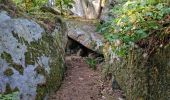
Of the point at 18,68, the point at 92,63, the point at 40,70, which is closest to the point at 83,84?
the point at 40,70

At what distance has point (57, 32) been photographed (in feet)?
27.9

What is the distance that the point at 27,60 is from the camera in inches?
249

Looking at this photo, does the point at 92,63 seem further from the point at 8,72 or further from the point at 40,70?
the point at 8,72

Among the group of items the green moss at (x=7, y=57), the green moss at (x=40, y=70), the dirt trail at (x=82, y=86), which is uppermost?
the green moss at (x=7, y=57)

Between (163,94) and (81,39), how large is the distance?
24.0 ft

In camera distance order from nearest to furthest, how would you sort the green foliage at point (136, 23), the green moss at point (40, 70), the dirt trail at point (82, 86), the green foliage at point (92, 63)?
the green foliage at point (136, 23)
the green moss at point (40, 70)
the dirt trail at point (82, 86)
the green foliage at point (92, 63)

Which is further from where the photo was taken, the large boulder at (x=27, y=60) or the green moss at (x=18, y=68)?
the green moss at (x=18, y=68)

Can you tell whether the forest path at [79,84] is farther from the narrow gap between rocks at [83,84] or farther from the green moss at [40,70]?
the green moss at [40,70]

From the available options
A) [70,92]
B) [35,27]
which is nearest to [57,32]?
[35,27]

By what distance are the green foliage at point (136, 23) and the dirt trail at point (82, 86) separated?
1805 millimetres

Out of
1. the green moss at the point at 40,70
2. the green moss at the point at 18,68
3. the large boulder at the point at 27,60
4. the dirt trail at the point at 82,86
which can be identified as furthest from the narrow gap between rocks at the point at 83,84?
the green moss at the point at 18,68

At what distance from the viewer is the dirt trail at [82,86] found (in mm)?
6773

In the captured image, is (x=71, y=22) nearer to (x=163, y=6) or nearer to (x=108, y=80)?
(x=108, y=80)

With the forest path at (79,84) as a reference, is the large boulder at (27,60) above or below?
above
